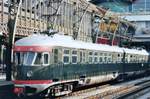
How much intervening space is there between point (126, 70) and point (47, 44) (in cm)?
1812

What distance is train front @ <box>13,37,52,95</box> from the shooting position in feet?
76.6

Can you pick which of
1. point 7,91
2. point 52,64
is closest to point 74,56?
point 52,64

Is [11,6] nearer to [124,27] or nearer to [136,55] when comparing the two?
[136,55]

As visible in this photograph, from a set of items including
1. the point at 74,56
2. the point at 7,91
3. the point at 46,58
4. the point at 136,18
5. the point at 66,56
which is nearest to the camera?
the point at 46,58

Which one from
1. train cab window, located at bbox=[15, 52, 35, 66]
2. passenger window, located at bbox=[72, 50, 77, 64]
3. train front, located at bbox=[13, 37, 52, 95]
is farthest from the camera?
passenger window, located at bbox=[72, 50, 77, 64]

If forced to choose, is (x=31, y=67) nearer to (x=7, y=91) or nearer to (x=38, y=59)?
(x=38, y=59)

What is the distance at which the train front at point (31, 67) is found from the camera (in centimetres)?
2334

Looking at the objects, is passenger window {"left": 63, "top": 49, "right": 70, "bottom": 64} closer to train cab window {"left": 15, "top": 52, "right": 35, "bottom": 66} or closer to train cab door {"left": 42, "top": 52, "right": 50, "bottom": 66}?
train cab door {"left": 42, "top": 52, "right": 50, "bottom": 66}

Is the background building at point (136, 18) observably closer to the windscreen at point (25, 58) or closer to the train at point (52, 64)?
the train at point (52, 64)

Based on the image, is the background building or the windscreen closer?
the windscreen

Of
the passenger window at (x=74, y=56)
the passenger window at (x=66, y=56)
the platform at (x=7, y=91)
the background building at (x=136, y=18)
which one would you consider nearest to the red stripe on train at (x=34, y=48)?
the passenger window at (x=66, y=56)

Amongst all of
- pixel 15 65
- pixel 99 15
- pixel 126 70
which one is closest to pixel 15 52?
pixel 15 65

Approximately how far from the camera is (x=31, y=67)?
23.5m

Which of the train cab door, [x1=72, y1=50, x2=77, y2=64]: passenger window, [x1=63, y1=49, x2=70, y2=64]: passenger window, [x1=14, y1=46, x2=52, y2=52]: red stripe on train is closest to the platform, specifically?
[x1=14, y1=46, x2=52, y2=52]: red stripe on train
